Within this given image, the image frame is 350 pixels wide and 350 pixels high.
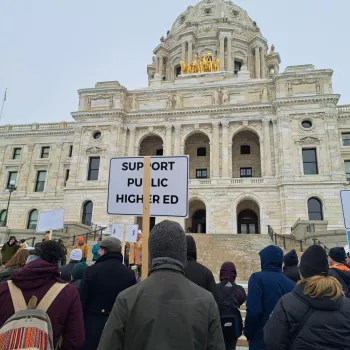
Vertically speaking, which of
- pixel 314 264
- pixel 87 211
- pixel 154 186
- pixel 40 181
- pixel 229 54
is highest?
pixel 229 54

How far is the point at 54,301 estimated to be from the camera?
108 inches

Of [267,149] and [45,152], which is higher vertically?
[45,152]

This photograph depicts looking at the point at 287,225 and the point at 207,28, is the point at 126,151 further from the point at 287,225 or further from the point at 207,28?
the point at 207,28

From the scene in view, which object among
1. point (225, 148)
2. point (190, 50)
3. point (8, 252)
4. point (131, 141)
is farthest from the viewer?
point (190, 50)

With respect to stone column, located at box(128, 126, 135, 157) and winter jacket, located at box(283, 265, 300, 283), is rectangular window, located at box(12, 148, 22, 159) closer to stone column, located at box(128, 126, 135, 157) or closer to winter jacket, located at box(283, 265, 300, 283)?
stone column, located at box(128, 126, 135, 157)

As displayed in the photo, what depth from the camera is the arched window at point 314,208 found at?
85.3 ft

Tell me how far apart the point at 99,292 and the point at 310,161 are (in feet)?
89.1

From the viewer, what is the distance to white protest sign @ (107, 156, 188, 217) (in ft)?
14.5

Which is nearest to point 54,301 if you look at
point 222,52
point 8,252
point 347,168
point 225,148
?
point 8,252

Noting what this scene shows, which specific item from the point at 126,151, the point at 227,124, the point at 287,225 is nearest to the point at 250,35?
the point at 227,124

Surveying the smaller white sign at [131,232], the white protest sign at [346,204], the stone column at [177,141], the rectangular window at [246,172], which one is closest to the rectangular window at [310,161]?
the rectangular window at [246,172]

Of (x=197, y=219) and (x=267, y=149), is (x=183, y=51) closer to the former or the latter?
(x=267, y=149)

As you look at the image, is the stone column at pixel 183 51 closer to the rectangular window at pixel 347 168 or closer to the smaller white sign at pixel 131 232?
the rectangular window at pixel 347 168

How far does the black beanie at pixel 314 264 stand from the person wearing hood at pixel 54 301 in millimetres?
2139
